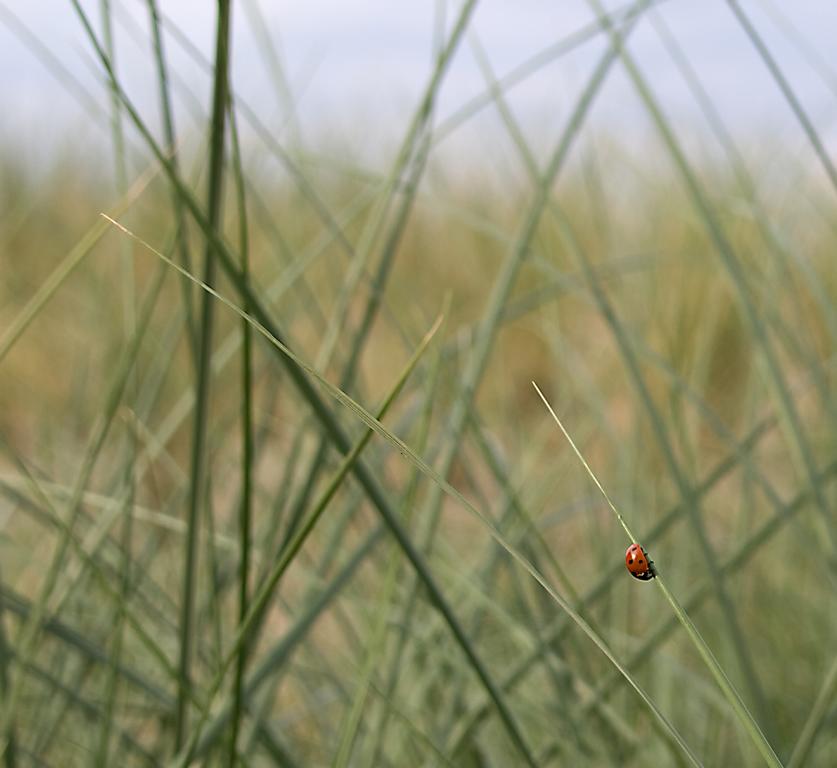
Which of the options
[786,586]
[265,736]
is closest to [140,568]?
[265,736]

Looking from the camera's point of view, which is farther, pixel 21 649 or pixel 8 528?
pixel 8 528

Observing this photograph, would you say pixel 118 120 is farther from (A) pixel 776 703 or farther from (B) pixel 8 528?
(B) pixel 8 528

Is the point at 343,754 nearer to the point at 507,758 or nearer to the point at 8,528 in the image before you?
the point at 507,758

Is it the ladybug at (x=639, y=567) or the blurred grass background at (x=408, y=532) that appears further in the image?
the blurred grass background at (x=408, y=532)

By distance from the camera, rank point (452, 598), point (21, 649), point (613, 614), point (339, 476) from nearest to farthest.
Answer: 1. point (339, 476)
2. point (21, 649)
3. point (452, 598)
4. point (613, 614)

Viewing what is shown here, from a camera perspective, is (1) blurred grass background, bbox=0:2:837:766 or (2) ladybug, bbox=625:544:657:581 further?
(1) blurred grass background, bbox=0:2:837:766

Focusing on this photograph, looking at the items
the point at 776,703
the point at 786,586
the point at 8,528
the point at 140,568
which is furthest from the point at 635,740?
the point at 8,528

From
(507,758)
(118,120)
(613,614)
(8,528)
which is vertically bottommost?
(8,528)

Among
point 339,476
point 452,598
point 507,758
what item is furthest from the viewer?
point 507,758

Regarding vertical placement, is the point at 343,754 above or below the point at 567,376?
below
